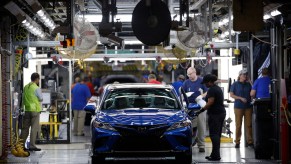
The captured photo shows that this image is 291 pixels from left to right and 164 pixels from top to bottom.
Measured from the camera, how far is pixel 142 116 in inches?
497

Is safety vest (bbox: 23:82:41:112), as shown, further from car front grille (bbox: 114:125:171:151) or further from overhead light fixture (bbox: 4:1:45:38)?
car front grille (bbox: 114:125:171:151)

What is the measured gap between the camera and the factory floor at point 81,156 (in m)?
14.1

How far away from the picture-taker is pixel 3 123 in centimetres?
1587

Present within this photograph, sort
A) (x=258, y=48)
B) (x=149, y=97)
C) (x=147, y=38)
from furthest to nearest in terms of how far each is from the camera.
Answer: (x=258, y=48) < (x=149, y=97) < (x=147, y=38)

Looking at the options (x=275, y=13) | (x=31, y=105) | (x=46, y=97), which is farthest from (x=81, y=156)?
(x=275, y=13)

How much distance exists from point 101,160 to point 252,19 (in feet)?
12.0

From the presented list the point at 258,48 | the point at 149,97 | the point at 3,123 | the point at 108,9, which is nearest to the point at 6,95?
the point at 3,123

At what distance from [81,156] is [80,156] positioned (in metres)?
0.02

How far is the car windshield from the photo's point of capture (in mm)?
13664

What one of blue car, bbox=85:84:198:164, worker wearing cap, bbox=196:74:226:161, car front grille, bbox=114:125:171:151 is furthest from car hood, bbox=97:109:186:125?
worker wearing cap, bbox=196:74:226:161

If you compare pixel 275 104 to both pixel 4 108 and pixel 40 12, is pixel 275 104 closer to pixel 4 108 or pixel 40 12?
pixel 40 12

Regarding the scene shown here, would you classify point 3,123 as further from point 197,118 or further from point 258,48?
point 258,48

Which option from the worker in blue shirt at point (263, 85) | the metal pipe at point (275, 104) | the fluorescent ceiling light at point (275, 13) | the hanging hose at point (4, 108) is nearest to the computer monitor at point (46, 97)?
the hanging hose at point (4, 108)

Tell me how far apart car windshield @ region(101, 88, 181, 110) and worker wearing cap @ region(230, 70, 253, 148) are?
338 cm
